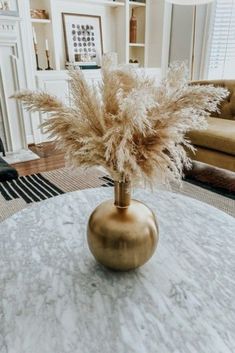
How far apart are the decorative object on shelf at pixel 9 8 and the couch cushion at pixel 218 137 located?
1.98 metres

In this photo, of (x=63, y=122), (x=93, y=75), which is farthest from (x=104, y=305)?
(x=93, y=75)

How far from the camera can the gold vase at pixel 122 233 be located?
2.15 feet

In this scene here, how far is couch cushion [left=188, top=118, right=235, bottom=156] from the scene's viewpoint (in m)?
1.93

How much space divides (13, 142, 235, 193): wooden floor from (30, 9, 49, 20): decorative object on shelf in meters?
1.42

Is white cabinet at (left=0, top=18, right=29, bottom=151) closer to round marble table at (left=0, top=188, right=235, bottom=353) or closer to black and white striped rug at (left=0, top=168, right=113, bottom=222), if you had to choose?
black and white striped rug at (left=0, top=168, right=113, bottom=222)

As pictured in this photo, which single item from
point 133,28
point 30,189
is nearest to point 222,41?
point 133,28

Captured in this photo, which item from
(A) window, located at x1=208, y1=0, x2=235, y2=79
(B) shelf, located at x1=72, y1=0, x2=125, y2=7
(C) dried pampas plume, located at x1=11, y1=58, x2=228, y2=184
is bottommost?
Result: (C) dried pampas plume, located at x1=11, y1=58, x2=228, y2=184

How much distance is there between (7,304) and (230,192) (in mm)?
1766

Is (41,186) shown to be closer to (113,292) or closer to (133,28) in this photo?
(113,292)

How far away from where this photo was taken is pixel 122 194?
0.69m

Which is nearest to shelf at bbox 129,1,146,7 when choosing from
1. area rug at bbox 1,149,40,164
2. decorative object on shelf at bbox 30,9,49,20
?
decorative object on shelf at bbox 30,9,49,20

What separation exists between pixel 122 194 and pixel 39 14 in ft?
10.0

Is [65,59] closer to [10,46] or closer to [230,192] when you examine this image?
[10,46]

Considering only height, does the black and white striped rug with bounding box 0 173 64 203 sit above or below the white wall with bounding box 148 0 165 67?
below
